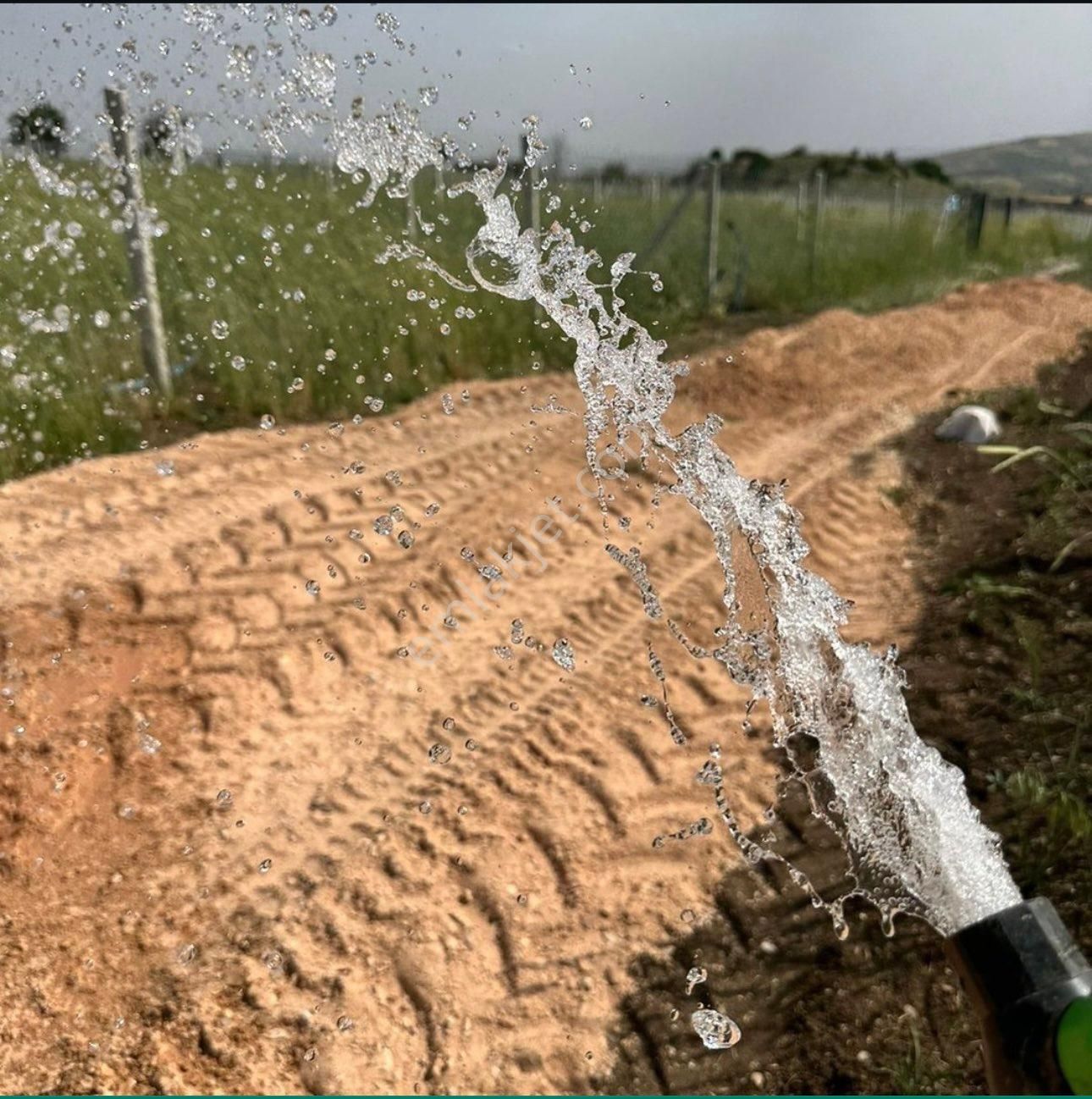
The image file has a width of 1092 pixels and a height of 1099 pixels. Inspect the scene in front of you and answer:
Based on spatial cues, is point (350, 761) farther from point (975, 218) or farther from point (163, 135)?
point (975, 218)

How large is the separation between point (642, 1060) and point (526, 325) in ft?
17.2

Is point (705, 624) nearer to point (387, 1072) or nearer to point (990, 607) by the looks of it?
point (990, 607)

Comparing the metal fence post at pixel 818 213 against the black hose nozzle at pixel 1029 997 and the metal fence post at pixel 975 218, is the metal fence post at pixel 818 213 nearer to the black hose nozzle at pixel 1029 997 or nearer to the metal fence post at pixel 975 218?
the metal fence post at pixel 975 218

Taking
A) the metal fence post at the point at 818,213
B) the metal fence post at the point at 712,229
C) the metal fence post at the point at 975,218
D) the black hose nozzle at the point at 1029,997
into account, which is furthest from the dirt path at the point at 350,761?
the metal fence post at the point at 975,218

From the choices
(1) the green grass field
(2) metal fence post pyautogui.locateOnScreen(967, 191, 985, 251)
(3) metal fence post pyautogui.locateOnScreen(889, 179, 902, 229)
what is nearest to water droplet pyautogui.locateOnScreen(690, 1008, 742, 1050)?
(1) the green grass field

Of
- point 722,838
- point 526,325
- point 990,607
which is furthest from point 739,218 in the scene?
point 722,838

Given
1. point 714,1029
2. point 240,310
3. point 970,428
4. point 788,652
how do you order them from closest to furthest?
1. point 714,1029
2. point 788,652
3. point 240,310
4. point 970,428

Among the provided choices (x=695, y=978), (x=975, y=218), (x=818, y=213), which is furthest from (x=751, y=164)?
(x=695, y=978)

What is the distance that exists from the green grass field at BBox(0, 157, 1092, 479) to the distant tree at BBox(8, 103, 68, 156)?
15 cm

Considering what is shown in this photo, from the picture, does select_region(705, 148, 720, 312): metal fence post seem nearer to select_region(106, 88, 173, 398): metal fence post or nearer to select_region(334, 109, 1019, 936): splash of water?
select_region(334, 109, 1019, 936): splash of water

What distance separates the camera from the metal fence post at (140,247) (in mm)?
4812

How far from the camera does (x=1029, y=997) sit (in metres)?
1.32

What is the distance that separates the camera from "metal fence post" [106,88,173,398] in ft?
15.8

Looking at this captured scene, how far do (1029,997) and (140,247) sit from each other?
5.22 meters
